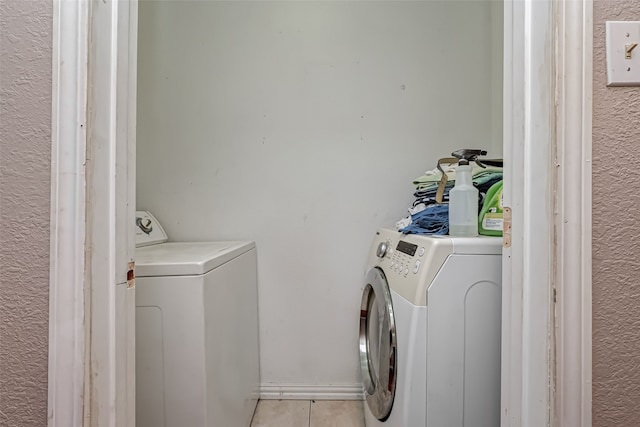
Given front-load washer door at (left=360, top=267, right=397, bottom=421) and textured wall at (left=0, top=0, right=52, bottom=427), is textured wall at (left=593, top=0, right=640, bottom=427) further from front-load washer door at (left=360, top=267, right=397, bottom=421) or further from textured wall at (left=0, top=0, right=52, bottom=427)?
textured wall at (left=0, top=0, right=52, bottom=427)

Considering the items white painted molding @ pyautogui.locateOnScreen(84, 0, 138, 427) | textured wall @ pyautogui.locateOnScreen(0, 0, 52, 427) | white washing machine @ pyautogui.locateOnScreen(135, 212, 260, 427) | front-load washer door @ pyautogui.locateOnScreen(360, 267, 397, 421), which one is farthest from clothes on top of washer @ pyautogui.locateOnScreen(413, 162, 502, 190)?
textured wall @ pyautogui.locateOnScreen(0, 0, 52, 427)

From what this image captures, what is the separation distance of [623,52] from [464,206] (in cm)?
58

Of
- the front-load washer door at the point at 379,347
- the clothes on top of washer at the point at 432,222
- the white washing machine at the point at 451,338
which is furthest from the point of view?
the clothes on top of washer at the point at 432,222

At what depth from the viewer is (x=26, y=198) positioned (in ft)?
2.08

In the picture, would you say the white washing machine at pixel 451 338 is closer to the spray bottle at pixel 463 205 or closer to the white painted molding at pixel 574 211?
the spray bottle at pixel 463 205

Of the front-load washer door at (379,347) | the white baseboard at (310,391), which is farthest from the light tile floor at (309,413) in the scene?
the front-load washer door at (379,347)

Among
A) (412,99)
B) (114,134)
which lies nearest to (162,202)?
(114,134)

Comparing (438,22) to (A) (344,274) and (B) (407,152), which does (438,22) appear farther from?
(A) (344,274)

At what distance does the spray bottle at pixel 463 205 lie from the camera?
3.68 ft

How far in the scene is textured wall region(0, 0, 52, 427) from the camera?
24.9 inches

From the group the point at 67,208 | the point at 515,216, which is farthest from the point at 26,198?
the point at 515,216

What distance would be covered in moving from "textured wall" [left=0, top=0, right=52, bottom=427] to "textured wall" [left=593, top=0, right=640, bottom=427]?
1014mm

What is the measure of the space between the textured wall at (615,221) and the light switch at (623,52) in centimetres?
1

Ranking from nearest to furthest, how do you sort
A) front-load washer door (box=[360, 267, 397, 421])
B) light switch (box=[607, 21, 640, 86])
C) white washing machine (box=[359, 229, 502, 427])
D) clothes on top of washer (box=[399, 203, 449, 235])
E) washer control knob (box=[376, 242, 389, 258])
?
light switch (box=[607, 21, 640, 86])
white washing machine (box=[359, 229, 502, 427])
front-load washer door (box=[360, 267, 397, 421])
clothes on top of washer (box=[399, 203, 449, 235])
washer control knob (box=[376, 242, 389, 258])
